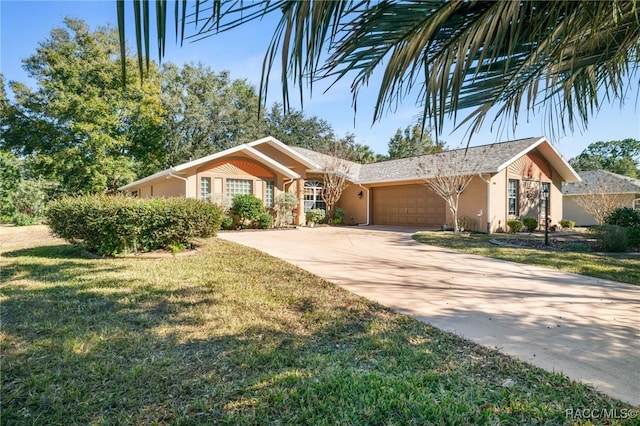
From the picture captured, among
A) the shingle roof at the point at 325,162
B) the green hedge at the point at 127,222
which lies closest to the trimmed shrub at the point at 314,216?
the shingle roof at the point at 325,162

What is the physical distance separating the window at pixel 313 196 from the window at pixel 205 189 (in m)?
6.41

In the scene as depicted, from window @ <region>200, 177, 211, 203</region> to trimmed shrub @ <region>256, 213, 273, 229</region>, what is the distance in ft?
8.45

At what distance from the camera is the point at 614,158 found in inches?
2108

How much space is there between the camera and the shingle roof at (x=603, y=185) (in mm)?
21939

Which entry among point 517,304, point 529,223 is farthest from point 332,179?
point 517,304

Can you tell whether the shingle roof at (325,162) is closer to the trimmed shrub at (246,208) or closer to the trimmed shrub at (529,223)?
the trimmed shrub at (246,208)

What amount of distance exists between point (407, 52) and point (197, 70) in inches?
1370

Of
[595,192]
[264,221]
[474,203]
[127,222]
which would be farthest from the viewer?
[595,192]

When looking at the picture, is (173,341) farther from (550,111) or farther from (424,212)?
(424,212)

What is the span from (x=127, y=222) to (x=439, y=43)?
826cm

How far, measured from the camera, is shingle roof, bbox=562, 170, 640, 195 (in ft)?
72.0

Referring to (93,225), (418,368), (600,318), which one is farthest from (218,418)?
(93,225)

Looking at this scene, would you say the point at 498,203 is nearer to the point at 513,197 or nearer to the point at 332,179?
the point at 513,197

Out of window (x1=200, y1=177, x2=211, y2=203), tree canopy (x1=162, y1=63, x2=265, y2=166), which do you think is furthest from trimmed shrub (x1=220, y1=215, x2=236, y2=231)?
tree canopy (x1=162, y1=63, x2=265, y2=166)
